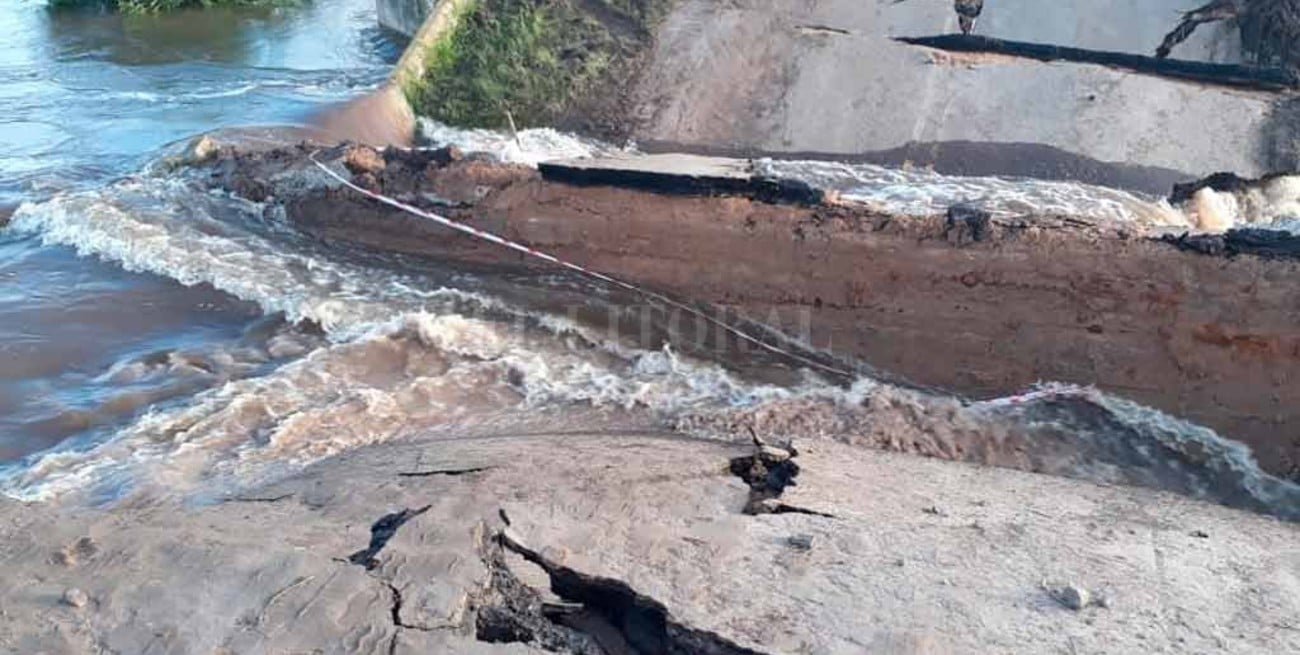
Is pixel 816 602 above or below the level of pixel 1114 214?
below

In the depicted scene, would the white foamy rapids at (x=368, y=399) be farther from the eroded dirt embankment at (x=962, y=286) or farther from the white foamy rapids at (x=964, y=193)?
the white foamy rapids at (x=964, y=193)

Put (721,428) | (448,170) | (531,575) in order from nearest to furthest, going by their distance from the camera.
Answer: (531,575) → (721,428) → (448,170)

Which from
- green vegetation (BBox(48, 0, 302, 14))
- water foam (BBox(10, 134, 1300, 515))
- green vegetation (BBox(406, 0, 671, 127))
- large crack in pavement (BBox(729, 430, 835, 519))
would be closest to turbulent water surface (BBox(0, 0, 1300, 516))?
water foam (BBox(10, 134, 1300, 515))

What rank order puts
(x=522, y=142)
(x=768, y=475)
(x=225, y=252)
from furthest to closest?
(x=522, y=142) → (x=225, y=252) → (x=768, y=475)

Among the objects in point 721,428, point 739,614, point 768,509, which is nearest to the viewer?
point 739,614

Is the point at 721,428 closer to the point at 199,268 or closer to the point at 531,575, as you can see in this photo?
the point at 531,575

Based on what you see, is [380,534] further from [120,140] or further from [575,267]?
[120,140]

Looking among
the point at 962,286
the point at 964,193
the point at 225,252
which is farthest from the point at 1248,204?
the point at 225,252

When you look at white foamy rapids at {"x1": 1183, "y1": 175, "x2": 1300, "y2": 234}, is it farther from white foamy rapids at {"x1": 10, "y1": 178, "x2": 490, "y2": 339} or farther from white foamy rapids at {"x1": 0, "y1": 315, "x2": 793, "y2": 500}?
white foamy rapids at {"x1": 10, "y1": 178, "x2": 490, "y2": 339}

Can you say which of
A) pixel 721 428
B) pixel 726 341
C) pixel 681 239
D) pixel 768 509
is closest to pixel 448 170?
pixel 681 239
